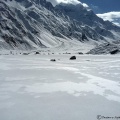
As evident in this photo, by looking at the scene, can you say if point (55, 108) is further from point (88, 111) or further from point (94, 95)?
point (94, 95)

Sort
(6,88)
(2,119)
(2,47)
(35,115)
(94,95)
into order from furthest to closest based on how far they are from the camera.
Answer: (2,47)
(6,88)
(94,95)
(35,115)
(2,119)

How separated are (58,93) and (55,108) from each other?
273cm

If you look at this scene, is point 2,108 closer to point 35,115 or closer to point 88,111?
point 35,115

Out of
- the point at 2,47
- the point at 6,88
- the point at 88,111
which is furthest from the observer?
the point at 2,47

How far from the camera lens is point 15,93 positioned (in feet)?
38.3

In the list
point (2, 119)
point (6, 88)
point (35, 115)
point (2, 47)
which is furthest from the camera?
point (2, 47)

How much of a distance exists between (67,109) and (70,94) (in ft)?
8.87

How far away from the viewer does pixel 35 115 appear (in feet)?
27.1

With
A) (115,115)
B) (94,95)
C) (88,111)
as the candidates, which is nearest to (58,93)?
(94,95)

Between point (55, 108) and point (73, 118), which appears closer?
point (73, 118)

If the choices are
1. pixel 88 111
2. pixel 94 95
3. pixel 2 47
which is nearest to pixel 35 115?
pixel 88 111

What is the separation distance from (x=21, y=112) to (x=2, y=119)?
3.38 ft

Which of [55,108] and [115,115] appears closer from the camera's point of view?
[115,115]

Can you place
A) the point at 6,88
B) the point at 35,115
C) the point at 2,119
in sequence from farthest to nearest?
the point at 6,88 → the point at 35,115 → the point at 2,119
